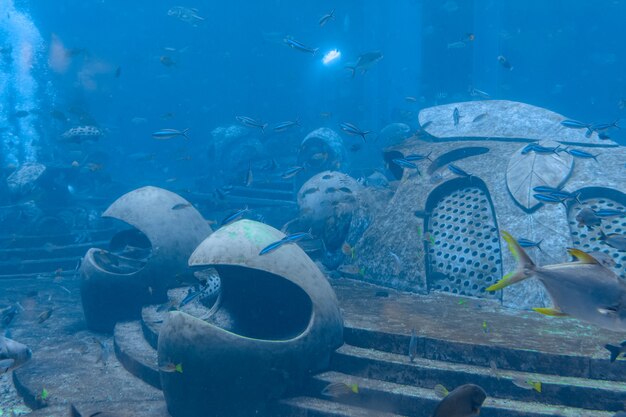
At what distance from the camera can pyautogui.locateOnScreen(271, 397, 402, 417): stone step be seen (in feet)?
13.9

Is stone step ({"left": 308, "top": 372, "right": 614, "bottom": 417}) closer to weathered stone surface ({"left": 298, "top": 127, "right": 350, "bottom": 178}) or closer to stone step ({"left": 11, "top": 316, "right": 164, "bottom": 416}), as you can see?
stone step ({"left": 11, "top": 316, "right": 164, "bottom": 416})

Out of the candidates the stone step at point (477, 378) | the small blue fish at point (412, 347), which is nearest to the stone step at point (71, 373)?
the stone step at point (477, 378)

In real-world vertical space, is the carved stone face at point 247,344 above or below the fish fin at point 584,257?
below

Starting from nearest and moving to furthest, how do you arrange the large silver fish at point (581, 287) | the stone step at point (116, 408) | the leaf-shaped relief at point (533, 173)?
1. the large silver fish at point (581, 287)
2. the stone step at point (116, 408)
3. the leaf-shaped relief at point (533, 173)

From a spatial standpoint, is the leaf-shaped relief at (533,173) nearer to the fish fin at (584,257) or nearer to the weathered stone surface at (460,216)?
the weathered stone surface at (460,216)

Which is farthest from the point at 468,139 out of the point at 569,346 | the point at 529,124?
the point at 569,346

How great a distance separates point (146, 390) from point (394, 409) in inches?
123

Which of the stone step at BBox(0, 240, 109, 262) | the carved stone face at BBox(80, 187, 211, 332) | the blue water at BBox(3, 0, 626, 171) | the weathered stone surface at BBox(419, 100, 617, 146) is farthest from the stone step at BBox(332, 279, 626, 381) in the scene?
the blue water at BBox(3, 0, 626, 171)

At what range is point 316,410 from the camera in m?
4.27

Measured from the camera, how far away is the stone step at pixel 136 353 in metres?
5.41

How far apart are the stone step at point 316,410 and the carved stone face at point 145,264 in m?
3.24

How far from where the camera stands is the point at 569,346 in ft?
14.7

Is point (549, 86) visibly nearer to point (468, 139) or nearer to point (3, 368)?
point (468, 139)

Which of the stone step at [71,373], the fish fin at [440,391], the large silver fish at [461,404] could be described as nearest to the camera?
the large silver fish at [461,404]
